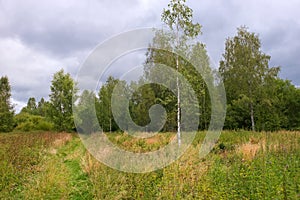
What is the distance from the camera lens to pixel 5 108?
108ft

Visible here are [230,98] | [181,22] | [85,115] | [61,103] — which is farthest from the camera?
[230,98]

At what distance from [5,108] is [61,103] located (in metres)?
10.6

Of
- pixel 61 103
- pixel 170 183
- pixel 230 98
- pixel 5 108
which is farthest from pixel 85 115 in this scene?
pixel 170 183

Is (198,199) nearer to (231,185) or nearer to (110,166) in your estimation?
(231,185)

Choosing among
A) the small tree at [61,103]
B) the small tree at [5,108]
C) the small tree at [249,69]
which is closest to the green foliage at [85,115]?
the small tree at [61,103]

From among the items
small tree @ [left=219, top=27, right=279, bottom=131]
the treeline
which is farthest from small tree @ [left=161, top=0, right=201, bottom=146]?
small tree @ [left=219, top=27, right=279, bottom=131]

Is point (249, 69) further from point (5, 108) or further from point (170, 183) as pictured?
point (5, 108)

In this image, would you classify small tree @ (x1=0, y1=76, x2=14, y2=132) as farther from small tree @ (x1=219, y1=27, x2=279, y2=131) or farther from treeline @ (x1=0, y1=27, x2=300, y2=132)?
small tree @ (x1=219, y1=27, x2=279, y2=131)

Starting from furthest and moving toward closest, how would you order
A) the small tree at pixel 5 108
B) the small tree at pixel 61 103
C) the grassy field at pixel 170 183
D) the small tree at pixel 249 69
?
the small tree at pixel 5 108 → the small tree at pixel 61 103 → the small tree at pixel 249 69 → the grassy field at pixel 170 183

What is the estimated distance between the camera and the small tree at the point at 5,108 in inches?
1286

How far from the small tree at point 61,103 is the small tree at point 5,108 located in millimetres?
8876

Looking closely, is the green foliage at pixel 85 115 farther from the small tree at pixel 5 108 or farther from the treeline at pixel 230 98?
the small tree at pixel 5 108

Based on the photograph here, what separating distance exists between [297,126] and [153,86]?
65.6 feet

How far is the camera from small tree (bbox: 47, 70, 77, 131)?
27.9 meters
